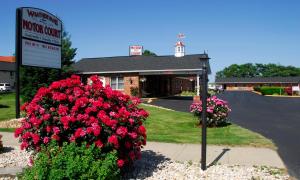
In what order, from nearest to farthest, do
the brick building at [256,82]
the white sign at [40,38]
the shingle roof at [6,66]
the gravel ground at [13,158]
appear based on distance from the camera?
the gravel ground at [13,158], the white sign at [40,38], the shingle roof at [6,66], the brick building at [256,82]

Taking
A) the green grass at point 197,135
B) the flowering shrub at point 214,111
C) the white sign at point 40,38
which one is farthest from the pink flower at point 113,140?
the white sign at point 40,38

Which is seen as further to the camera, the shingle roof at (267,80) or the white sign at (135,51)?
the shingle roof at (267,80)

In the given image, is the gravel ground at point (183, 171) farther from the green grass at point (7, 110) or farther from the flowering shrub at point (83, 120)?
the green grass at point (7, 110)

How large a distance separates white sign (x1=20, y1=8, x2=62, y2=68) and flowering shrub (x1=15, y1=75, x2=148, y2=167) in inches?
357

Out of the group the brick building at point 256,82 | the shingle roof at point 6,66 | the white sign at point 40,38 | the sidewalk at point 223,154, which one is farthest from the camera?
the brick building at point 256,82

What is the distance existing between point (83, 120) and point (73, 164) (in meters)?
1.05

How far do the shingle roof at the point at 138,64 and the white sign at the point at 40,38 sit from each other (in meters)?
19.7

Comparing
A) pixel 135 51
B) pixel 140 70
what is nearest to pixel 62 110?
pixel 140 70

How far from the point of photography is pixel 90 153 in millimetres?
6090

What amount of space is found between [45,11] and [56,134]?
37.2 ft

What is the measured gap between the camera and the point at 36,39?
16.0 meters

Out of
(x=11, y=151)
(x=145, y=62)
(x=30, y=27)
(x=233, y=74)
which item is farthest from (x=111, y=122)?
(x=233, y=74)

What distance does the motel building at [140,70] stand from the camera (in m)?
36.4

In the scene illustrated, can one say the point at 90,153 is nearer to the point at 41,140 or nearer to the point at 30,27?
the point at 41,140
